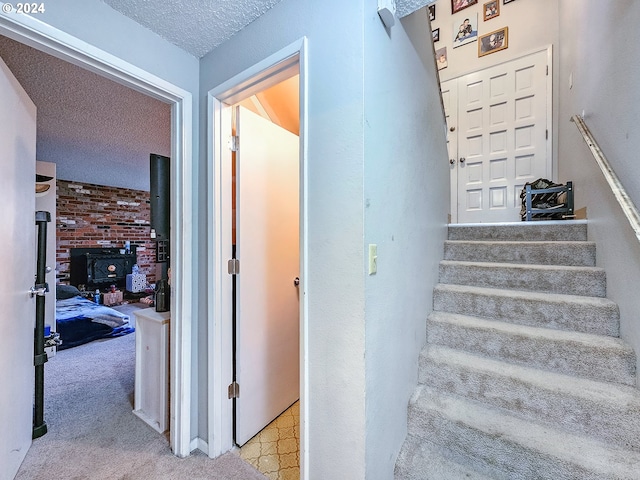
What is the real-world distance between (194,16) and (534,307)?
7.63 ft

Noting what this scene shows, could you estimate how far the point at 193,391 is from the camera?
5.26 ft

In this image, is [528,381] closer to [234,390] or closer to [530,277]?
[530,277]

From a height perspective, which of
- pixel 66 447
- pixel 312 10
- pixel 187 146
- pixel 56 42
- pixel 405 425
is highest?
pixel 312 10

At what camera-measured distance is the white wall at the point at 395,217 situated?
1.08 m

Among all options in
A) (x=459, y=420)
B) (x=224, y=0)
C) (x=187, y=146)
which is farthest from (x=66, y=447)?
(x=224, y=0)

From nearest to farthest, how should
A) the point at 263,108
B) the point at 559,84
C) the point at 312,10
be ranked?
the point at 312,10
the point at 263,108
the point at 559,84

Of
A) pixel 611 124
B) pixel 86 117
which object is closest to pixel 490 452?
pixel 611 124

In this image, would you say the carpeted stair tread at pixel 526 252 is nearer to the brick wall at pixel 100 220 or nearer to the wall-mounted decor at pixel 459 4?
the wall-mounted decor at pixel 459 4

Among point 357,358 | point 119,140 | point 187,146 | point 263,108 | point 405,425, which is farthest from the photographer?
point 119,140

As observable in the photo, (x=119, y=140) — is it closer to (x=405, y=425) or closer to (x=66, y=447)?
(x=66, y=447)

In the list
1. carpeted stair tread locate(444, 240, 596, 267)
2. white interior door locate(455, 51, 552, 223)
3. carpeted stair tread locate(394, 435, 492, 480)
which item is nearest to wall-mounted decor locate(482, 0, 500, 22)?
white interior door locate(455, 51, 552, 223)

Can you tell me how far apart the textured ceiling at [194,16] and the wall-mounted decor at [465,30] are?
11.4ft

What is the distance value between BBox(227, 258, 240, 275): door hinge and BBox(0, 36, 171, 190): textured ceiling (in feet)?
5.15

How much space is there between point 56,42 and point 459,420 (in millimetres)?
2324
